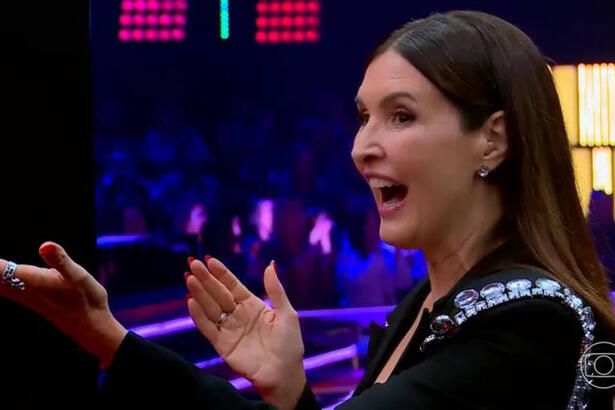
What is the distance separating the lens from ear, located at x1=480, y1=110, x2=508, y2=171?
144cm

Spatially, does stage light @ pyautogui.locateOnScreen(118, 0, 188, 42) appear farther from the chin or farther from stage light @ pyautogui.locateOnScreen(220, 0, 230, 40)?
the chin

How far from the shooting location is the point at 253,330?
4.76ft

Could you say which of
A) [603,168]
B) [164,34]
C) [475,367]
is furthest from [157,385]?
[603,168]

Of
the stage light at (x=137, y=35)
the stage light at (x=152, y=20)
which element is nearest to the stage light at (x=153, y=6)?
the stage light at (x=152, y=20)

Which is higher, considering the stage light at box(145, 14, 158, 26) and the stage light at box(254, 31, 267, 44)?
the stage light at box(145, 14, 158, 26)

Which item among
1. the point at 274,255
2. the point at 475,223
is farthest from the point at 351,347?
the point at 475,223

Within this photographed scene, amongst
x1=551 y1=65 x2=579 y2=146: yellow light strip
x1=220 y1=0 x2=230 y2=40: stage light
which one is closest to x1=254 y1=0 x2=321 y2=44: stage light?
x1=220 y1=0 x2=230 y2=40: stage light

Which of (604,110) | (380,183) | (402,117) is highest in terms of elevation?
(402,117)

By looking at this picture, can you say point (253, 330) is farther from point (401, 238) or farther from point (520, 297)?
point (520, 297)

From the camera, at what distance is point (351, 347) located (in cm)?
448

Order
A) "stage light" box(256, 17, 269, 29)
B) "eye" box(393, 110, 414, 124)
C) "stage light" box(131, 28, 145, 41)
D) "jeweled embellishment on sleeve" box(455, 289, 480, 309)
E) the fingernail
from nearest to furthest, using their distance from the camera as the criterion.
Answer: the fingernail → "jeweled embellishment on sleeve" box(455, 289, 480, 309) → "eye" box(393, 110, 414, 124) → "stage light" box(131, 28, 145, 41) → "stage light" box(256, 17, 269, 29)

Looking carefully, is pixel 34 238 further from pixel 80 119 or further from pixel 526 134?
pixel 526 134

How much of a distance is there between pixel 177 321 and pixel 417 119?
301 cm

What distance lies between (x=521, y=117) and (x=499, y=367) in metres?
0.38
